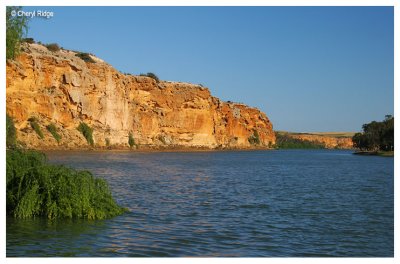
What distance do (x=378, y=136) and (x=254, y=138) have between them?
49158mm

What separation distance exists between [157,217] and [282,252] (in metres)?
4.95

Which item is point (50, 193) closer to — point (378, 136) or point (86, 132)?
point (86, 132)

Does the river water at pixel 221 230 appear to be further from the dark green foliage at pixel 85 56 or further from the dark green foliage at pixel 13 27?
the dark green foliage at pixel 85 56

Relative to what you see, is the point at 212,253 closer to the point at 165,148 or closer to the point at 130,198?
the point at 130,198

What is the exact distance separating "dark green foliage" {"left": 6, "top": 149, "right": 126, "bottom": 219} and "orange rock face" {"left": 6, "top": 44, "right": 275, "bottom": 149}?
152ft

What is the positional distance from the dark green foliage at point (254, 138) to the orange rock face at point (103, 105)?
20.3 metres

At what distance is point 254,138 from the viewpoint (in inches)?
5428

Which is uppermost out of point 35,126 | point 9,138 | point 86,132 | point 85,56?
point 85,56

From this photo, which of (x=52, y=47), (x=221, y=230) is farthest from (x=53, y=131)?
(x=221, y=230)

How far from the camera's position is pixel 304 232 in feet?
40.8

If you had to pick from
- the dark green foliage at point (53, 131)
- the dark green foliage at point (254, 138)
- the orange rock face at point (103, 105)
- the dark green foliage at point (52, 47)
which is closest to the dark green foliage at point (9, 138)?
the orange rock face at point (103, 105)

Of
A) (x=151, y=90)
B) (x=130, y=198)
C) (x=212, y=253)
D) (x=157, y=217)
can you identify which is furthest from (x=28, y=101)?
(x=212, y=253)

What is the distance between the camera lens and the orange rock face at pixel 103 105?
60812 millimetres

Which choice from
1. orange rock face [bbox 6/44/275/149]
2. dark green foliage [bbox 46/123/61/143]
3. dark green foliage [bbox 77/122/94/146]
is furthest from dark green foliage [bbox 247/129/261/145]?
dark green foliage [bbox 46/123/61/143]
